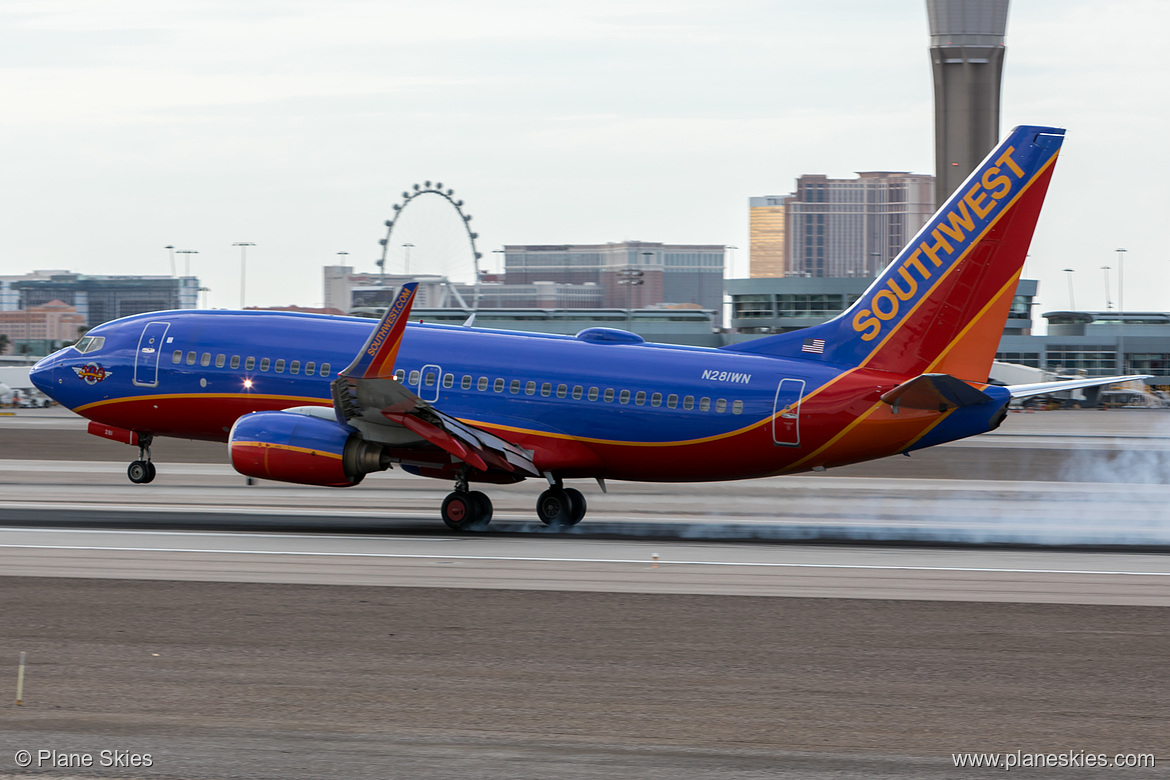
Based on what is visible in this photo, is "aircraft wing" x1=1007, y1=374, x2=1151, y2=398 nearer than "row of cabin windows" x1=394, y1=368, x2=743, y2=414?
Yes

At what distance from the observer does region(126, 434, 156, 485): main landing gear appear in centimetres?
3155

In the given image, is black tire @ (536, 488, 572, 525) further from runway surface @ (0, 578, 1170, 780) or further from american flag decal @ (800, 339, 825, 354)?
runway surface @ (0, 578, 1170, 780)

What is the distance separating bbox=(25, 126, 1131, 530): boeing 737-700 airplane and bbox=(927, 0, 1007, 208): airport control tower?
91.5 m

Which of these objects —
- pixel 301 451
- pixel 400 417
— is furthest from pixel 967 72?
pixel 301 451

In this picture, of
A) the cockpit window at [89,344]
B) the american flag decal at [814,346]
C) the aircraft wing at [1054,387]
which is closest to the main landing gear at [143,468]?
the cockpit window at [89,344]

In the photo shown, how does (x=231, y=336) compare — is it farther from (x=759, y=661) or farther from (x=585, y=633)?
(x=759, y=661)

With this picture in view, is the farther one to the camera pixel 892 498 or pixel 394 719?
pixel 892 498

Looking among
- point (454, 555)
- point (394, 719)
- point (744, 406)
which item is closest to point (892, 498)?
point (744, 406)

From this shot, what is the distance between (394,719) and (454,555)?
11.5 meters

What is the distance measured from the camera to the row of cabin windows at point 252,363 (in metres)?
29.5

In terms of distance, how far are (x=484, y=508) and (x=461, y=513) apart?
1.91 feet

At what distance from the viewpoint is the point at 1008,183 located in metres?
26.7

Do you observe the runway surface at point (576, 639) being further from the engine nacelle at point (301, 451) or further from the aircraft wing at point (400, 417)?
the aircraft wing at point (400, 417)

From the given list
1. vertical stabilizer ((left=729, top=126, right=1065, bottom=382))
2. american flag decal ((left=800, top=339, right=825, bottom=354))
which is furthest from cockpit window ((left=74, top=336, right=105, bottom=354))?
vertical stabilizer ((left=729, top=126, right=1065, bottom=382))
